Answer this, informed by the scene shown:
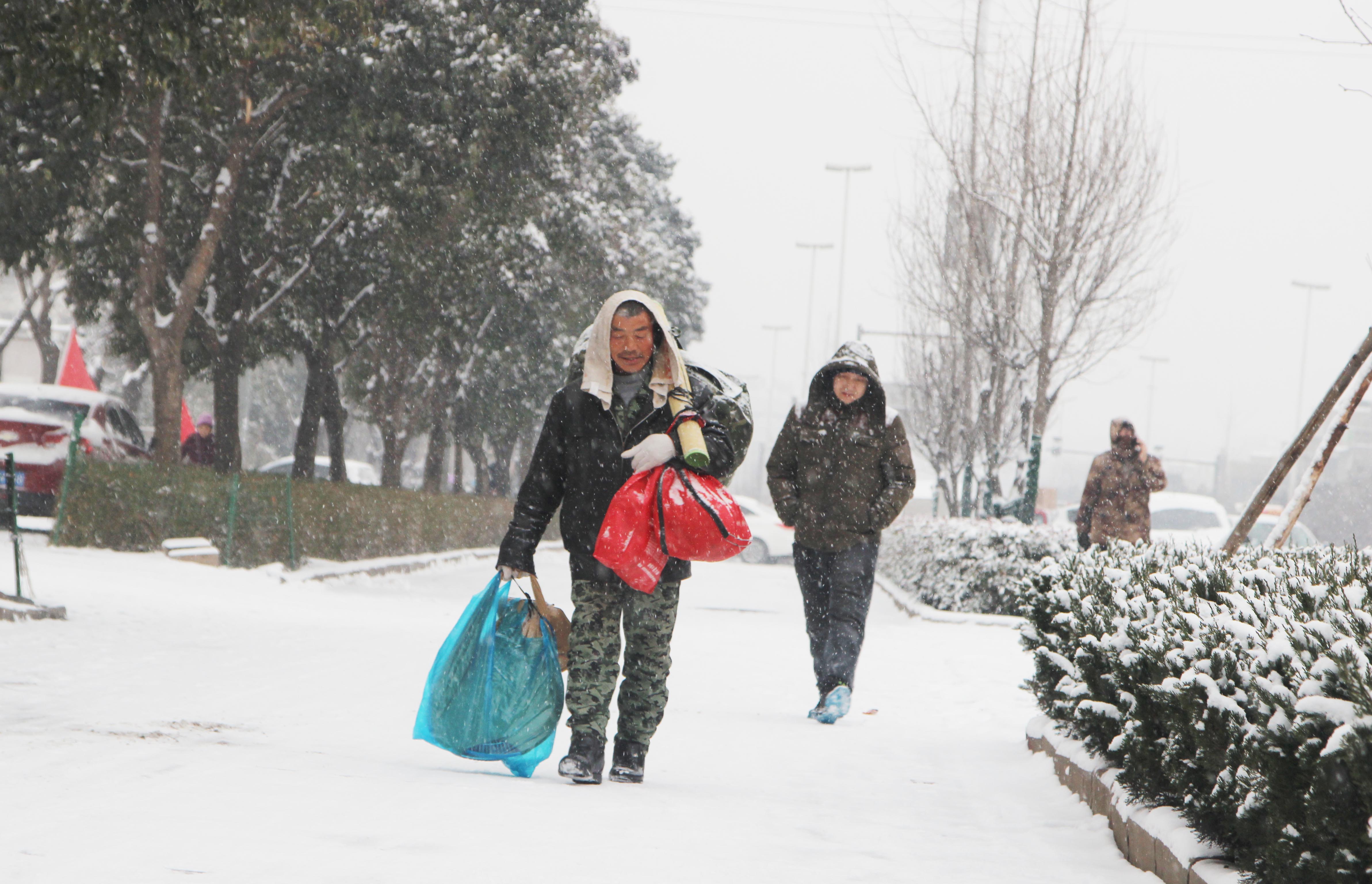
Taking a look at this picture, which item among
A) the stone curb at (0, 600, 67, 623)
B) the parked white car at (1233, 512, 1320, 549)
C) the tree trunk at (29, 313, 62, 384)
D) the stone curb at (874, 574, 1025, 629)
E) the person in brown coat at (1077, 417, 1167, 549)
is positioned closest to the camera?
the stone curb at (0, 600, 67, 623)

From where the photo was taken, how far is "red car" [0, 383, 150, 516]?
657 inches

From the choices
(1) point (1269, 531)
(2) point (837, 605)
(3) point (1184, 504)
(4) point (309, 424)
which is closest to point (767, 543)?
(3) point (1184, 504)

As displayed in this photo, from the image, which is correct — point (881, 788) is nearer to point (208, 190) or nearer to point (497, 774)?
point (497, 774)

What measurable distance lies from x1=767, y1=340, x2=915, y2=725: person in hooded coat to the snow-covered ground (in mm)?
438

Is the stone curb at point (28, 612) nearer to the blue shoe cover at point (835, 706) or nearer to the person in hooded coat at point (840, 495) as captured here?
the person in hooded coat at point (840, 495)

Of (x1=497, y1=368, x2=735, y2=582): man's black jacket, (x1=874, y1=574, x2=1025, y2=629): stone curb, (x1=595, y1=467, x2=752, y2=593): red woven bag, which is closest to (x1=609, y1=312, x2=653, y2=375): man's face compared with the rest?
(x1=497, y1=368, x2=735, y2=582): man's black jacket

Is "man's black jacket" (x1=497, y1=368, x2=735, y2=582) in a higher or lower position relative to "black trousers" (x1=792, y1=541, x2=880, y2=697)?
higher

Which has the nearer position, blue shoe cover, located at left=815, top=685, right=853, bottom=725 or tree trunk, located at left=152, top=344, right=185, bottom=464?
blue shoe cover, located at left=815, top=685, right=853, bottom=725

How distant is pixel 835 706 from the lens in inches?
304

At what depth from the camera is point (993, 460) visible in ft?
73.6

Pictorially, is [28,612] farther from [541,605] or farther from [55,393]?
[55,393]

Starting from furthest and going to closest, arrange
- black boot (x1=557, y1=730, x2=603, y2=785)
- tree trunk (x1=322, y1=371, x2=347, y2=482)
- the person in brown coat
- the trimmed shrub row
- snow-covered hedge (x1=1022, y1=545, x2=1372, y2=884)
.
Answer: tree trunk (x1=322, y1=371, x2=347, y2=482) < the trimmed shrub row < the person in brown coat < black boot (x1=557, y1=730, x2=603, y2=785) < snow-covered hedge (x1=1022, y1=545, x2=1372, y2=884)

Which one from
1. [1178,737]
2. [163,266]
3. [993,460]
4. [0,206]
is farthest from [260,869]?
[993,460]

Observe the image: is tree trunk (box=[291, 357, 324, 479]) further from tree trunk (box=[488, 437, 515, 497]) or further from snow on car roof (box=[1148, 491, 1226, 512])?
snow on car roof (box=[1148, 491, 1226, 512])
